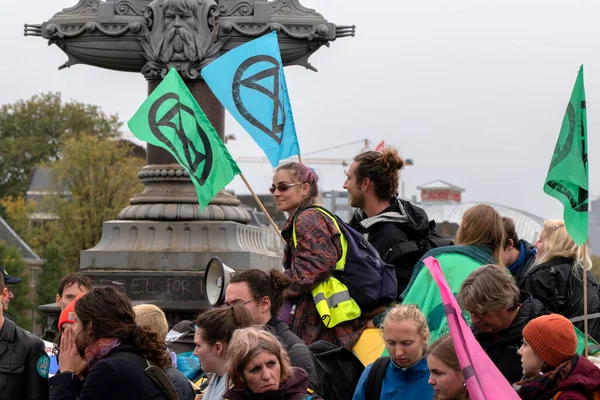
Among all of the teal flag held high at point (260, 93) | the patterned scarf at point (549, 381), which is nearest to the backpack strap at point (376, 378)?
the patterned scarf at point (549, 381)

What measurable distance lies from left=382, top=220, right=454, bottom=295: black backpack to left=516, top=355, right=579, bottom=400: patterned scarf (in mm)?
2539

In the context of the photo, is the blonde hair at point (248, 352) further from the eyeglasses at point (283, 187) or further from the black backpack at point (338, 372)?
the eyeglasses at point (283, 187)

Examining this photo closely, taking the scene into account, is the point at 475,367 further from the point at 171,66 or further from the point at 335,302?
the point at 171,66

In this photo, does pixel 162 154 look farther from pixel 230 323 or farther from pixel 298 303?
pixel 230 323

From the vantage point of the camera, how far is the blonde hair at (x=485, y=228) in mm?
8453

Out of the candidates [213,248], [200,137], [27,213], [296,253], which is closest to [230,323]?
[296,253]

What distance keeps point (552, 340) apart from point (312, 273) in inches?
87.0

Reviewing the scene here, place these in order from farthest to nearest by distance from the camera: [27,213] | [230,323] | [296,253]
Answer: [27,213] → [296,253] → [230,323]

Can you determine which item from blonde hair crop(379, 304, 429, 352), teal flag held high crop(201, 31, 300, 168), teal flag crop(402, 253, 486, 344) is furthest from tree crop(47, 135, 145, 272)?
blonde hair crop(379, 304, 429, 352)

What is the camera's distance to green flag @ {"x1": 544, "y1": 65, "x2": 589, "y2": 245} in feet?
27.8

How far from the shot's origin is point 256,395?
6.74 meters

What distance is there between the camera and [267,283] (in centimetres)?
815

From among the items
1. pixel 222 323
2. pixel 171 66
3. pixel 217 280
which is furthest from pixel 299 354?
pixel 171 66

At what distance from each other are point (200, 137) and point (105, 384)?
527 cm
